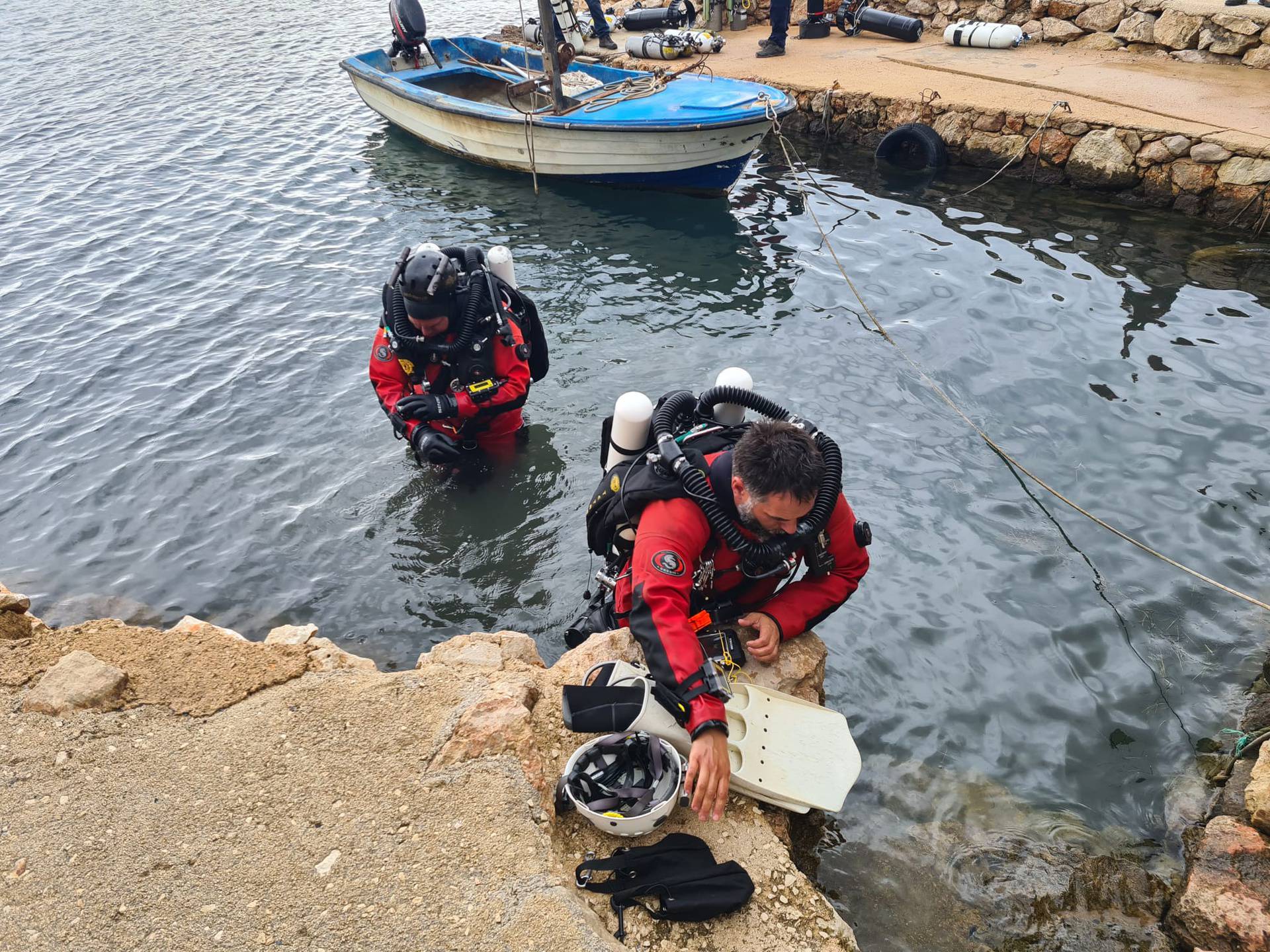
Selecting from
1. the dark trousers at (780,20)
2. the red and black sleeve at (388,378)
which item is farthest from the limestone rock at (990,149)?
the red and black sleeve at (388,378)

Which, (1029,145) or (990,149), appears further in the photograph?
(990,149)

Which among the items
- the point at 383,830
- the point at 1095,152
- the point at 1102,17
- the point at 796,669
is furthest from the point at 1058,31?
the point at 383,830

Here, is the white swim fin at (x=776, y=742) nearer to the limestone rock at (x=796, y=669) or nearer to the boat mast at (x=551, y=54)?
the limestone rock at (x=796, y=669)

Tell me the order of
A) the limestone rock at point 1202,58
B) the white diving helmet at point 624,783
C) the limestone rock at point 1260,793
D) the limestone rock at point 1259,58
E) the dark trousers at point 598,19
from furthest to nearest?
the dark trousers at point 598,19, the limestone rock at point 1202,58, the limestone rock at point 1259,58, the limestone rock at point 1260,793, the white diving helmet at point 624,783

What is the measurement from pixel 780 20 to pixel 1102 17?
211 inches

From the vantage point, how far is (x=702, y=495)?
10.6ft

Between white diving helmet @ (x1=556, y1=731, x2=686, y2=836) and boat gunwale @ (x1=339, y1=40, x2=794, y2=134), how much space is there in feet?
29.9

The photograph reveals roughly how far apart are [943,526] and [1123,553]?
1.12m

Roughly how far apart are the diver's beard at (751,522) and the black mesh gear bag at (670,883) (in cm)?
116

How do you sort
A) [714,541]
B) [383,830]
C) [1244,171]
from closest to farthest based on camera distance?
1. [383,830]
2. [714,541]
3. [1244,171]

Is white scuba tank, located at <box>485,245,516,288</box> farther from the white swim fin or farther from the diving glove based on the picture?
the white swim fin

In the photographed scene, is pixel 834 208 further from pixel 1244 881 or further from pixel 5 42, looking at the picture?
pixel 5 42

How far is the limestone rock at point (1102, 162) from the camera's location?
10359 mm

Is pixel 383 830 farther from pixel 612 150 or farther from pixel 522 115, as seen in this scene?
pixel 522 115
